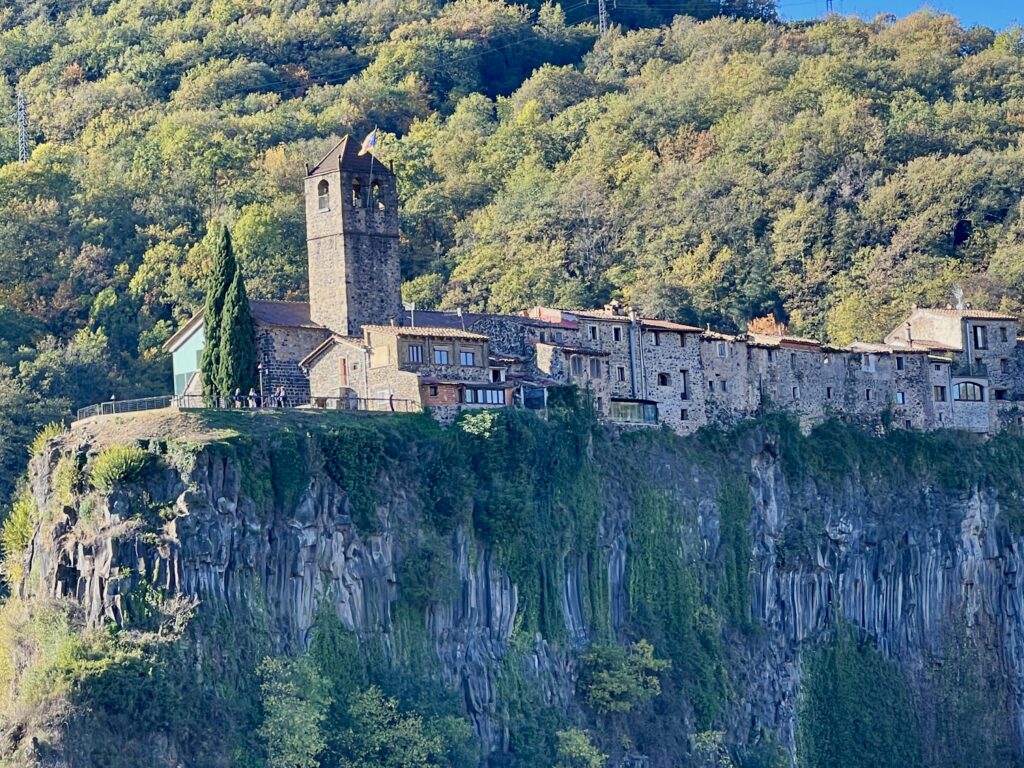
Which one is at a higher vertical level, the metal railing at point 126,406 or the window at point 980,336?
the window at point 980,336

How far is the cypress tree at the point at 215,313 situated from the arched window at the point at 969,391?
28.9 meters

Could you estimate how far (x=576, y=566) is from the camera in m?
87.0

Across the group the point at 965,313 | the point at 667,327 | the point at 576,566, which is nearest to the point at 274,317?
the point at 576,566

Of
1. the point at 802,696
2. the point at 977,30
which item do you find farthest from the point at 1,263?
the point at 977,30

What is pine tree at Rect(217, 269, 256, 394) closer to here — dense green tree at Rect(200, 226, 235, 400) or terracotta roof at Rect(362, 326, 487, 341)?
dense green tree at Rect(200, 226, 235, 400)

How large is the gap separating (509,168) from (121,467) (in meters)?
59.2

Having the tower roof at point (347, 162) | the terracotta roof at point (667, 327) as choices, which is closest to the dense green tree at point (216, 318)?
the tower roof at point (347, 162)

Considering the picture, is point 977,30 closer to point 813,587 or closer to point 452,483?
point 813,587

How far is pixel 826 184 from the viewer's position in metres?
122

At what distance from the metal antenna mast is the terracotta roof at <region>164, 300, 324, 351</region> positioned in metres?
36.5

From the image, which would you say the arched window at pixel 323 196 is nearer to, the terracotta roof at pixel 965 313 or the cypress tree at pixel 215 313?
the cypress tree at pixel 215 313

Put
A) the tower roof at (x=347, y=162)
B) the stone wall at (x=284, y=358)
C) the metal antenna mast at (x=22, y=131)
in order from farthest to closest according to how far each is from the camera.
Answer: the metal antenna mast at (x=22, y=131) → the tower roof at (x=347, y=162) → the stone wall at (x=284, y=358)

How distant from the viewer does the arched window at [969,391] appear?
335 feet

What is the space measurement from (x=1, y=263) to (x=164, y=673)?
1751 inches
